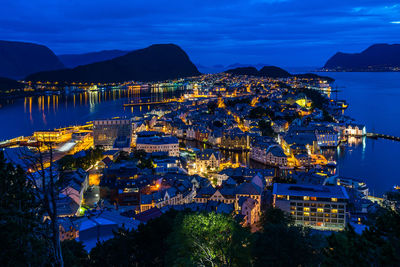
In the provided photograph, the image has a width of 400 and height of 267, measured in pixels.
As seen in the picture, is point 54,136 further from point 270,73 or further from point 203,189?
point 270,73

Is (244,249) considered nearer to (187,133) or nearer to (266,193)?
(266,193)

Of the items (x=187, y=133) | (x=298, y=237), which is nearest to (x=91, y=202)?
(x=298, y=237)

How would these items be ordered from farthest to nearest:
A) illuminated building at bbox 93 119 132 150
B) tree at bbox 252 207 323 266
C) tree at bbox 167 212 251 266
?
illuminated building at bbox 93 119 132 150
tree at bbox 252 207 323 266
tree at bbox 167 212 251 266

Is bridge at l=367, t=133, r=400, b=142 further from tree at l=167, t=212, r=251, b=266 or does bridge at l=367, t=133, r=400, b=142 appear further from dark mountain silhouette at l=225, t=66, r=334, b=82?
dark mountain silhouette at l=225, t=66, r=334, b=82

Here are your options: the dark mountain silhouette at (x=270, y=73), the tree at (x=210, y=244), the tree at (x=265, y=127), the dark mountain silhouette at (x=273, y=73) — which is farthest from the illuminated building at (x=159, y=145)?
the dark mountain silhouette at (x=273, y=73)

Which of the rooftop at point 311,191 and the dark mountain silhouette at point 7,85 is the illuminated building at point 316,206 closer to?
the rooftop at point 311,191

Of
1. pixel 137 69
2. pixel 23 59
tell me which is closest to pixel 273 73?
pixel 137 69

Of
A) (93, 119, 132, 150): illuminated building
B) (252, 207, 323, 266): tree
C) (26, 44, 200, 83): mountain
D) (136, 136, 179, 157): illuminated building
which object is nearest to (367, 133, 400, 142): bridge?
(136, 136, 179, 157): illuminated building

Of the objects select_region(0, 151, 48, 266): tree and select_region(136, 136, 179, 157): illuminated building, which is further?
select_region(136, 136, 179, 157): illuminated building
